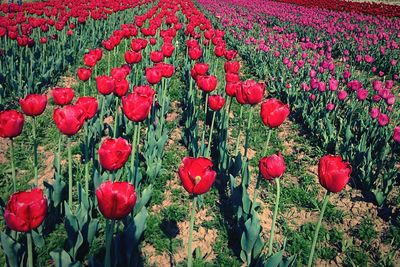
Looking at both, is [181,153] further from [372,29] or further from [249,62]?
[372,29]

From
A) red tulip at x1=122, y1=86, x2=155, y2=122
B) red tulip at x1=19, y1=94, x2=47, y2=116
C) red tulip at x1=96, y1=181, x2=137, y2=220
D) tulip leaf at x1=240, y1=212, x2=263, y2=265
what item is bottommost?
tulip leaf at x1=240, y1=212, x2=263, y2=265

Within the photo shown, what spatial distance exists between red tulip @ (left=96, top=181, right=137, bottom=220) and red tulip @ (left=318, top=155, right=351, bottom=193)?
108 cm

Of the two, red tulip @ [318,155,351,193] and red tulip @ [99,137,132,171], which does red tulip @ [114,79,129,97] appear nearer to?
red tulip @ [99,137,132,171]

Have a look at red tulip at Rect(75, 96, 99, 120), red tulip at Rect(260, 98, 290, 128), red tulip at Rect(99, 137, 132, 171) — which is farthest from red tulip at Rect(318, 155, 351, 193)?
red tulip at Rect(75, 96, 99, 120)

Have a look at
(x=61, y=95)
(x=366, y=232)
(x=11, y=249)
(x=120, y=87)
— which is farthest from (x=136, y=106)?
(x=366, y=232)

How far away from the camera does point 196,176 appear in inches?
67.6

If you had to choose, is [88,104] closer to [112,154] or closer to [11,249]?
[112,154]

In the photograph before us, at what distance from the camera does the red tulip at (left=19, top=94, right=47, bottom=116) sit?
2.39 m

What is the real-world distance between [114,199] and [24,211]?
49cm

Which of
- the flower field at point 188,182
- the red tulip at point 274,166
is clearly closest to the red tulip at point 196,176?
the flower field at point 188,182

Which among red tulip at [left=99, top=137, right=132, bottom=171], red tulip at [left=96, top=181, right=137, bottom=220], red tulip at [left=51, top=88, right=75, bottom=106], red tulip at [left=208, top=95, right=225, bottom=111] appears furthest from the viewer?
red tulip at [left=208, top=95, right=225, bottom=111]

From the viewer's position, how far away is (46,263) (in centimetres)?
247

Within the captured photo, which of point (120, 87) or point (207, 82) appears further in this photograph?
point (207, 82)

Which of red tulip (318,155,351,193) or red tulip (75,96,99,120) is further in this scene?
red tulip (75,96,99,120)
